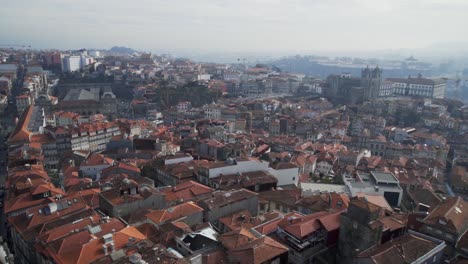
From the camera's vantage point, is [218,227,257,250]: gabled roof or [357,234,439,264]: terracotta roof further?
[218,227,257,250]: gabled roof

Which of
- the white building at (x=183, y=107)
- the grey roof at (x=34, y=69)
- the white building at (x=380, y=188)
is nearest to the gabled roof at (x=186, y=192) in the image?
the white building at (x=380, y=188)

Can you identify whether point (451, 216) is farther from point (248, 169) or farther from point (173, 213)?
point (248, 169)

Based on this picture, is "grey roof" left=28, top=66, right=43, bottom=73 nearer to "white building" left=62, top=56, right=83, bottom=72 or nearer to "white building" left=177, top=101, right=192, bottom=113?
"white building" left=62, top=56, right=83, bottom=72

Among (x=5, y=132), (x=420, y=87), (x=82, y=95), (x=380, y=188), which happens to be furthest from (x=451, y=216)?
(x=420, y=87)

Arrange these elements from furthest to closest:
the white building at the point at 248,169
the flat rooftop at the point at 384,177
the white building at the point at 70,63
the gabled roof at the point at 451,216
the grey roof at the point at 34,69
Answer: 1. the white building at the point at 70,63
2. the grey roof at the point at 34,69
3. the white building at the point at 248,169
4. the flat rooftop at the point at 384,177
5. the gabled roof at the point at 451,216

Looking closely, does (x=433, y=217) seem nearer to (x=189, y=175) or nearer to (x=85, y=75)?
(x=189, y=175)

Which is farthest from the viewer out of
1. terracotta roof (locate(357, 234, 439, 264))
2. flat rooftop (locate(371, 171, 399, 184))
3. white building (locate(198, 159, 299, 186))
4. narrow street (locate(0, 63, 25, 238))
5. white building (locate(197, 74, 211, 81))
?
white building (locate(197, 74, 211, 81))

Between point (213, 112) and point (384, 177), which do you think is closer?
point (384, 177)

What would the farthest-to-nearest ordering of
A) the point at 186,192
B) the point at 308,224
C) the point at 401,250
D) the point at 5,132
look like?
1. the point at 5,132
2. the point at 186,192
3. the point at 308,224
4. the point at 401,250

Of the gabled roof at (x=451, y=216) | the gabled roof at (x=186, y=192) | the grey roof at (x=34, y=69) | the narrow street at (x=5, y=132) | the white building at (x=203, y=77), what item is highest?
the grey roof at (x=34, y=69)

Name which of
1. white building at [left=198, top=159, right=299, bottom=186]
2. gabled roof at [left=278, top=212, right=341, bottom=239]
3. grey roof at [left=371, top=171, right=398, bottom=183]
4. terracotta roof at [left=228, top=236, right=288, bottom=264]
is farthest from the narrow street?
grey roof at [left=371, top=171, right=398, bottom=183]

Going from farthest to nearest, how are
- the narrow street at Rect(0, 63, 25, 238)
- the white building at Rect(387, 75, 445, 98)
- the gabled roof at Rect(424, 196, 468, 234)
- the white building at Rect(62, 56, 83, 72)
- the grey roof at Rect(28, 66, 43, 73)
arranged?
1. the white building at Rect(62, 56, 83, 72)
2. the grey roof at Rect(28, 66, 43, 73)
3. the white building at Rect(387, 75, 445, 98)
4. the narrow street at Rect(0, 63, 25, 238)
5. the gabled roof at Rect(424, 196, 468, 234)

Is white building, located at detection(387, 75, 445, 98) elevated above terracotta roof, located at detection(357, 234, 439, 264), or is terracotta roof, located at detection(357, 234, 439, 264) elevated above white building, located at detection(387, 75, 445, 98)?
white building, located at detection(387, 75, 445, 98)

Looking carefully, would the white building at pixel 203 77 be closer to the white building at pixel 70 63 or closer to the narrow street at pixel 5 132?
the white building at pixel 70 63
